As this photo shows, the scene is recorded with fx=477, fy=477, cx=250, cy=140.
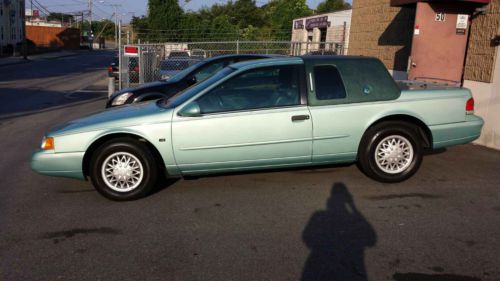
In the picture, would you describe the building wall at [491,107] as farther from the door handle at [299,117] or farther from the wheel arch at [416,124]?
the door handle at [299,117]

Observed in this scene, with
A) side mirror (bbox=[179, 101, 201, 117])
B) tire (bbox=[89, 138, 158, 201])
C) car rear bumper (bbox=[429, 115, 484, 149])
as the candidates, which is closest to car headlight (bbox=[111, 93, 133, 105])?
tire (bbox=[89, 138, 158, 201])

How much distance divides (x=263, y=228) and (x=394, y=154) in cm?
222

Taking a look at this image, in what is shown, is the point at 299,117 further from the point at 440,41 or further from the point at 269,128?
the point at 440,41

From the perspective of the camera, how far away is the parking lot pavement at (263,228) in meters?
3.78

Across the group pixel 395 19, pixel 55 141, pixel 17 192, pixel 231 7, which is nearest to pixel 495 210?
pixel 55 141

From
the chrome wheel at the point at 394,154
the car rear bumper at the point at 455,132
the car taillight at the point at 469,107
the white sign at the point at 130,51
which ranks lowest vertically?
the chrome wheel at the point at 394,154

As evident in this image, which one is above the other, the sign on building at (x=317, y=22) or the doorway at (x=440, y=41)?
the sign on building at (x=317, y=22)

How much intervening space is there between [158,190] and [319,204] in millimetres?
1938

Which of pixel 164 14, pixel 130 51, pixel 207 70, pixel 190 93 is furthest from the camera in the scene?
pixel 164 14

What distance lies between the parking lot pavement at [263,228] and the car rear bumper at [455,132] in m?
0.50

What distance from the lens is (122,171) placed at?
17.5 ft

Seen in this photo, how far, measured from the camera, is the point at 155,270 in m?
3.77

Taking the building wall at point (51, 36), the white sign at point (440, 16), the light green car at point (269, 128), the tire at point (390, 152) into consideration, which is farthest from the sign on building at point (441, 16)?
the building wall at point (51, 36)

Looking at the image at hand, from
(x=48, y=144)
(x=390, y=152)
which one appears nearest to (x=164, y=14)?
(x=48, y=144)
